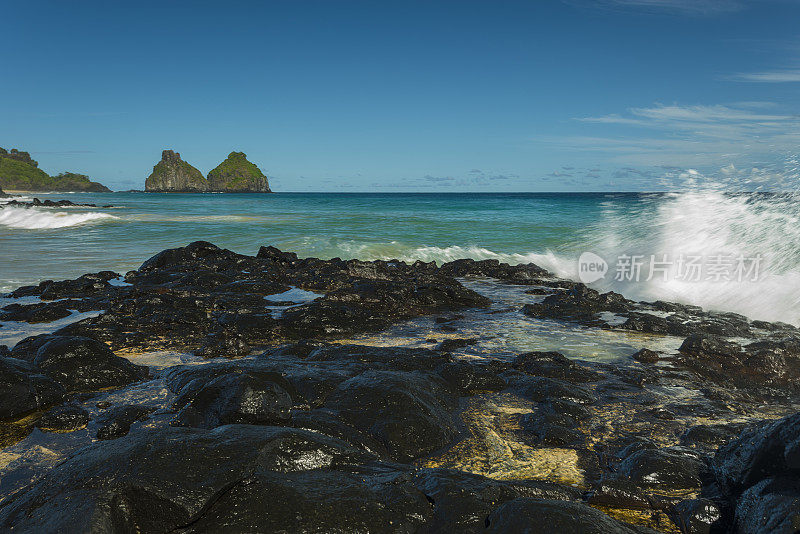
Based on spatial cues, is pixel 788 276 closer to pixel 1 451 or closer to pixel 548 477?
pixel 548 477

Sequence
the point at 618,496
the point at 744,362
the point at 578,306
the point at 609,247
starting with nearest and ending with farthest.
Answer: the point at 618,496
the point at 744,362
the point at 578,306
the point at 609,247

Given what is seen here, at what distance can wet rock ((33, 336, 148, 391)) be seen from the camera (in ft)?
18.2

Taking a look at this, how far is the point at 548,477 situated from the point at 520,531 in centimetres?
138

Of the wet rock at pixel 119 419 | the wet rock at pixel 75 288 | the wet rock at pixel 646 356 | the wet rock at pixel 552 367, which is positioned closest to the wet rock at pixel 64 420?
the wet rock at pixel 119 419

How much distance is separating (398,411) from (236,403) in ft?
4.98

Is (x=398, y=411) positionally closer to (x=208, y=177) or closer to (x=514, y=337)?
(x=514, y=337)

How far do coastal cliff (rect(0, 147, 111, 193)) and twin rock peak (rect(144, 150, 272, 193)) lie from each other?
25.0 metres

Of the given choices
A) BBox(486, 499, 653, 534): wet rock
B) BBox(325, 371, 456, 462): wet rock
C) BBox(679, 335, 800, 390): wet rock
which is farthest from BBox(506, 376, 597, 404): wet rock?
BBox(486, 499, 653, 534): wet rock

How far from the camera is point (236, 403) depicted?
4.34 m

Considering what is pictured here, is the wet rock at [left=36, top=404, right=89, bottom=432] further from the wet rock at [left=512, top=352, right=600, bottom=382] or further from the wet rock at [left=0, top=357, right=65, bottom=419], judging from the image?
the wet rock at [left=512, top=352, right=600, bottom=382]

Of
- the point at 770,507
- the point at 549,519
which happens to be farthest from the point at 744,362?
the point at 549,519

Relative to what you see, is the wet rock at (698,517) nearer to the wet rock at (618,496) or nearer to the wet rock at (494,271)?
the wet rock at (618,496)

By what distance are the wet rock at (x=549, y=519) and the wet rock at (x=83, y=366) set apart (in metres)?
4.88

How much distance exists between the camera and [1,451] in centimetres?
415
